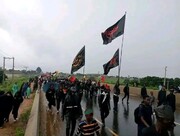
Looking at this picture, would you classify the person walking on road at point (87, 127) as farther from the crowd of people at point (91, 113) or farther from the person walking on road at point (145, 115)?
the person walking on road at point (145, 115)

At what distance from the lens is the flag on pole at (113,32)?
24764mm

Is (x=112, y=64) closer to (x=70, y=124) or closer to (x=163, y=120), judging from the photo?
(x=70, y=124)

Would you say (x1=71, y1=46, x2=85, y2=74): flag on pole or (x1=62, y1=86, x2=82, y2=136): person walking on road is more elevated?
(x1=71, y1=46, x2=85, y2=74): flag on pole

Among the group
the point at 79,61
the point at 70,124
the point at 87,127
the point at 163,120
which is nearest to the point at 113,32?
the point at 79,61

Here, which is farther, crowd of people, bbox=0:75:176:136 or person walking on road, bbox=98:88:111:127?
person walking on road, bbox=98:88:111:127

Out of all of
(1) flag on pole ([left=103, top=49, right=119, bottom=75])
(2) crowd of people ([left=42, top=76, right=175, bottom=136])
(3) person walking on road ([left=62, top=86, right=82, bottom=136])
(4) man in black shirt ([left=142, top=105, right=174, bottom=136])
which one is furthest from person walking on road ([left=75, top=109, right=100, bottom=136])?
(1) flag on pole ([left=103, top=49, right=119, bottom=75])

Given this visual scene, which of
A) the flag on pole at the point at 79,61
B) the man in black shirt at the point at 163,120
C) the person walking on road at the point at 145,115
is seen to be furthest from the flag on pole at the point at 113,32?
the man in black shirt at the point at 163,120

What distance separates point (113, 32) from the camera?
985 inches

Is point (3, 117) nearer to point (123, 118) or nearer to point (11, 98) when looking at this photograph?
point (11, 98)

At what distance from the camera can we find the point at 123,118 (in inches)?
645

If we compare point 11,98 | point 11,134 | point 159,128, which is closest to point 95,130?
point 159,128

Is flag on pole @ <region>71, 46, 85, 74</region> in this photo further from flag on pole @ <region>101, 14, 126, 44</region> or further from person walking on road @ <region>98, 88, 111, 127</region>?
person walking on road @ <region>98, 88, 111, 127</region>

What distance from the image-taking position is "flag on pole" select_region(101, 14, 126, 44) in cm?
2476

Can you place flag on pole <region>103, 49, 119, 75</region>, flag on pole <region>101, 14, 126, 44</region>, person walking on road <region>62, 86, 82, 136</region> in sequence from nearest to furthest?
person walking on road <region>62, 86, 82, 136</region>
flag on pole <region>103, 49, 119, 75</region>
flag on pole <region>101, 14, 126, 44</region>
